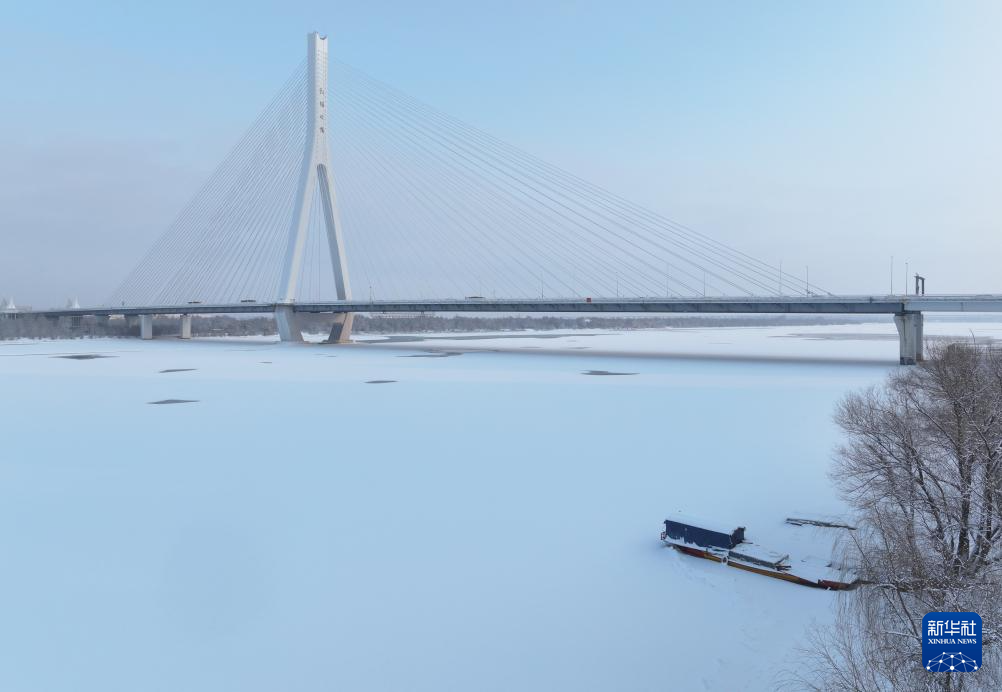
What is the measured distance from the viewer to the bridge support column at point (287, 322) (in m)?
73.9

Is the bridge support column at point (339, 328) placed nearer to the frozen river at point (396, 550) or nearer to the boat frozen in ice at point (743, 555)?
the frozen river at point (396, 550)

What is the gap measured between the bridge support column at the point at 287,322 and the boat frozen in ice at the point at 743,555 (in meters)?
68.8

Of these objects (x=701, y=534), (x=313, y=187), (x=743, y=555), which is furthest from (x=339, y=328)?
(x=743, y=555)

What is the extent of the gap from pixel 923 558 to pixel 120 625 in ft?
31.7

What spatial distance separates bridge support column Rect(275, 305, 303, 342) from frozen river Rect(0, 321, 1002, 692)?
52.6 metres

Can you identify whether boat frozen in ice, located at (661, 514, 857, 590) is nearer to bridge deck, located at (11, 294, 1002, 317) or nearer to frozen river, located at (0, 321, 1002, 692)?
frozen river, located at (0, 321, 1002, 692)

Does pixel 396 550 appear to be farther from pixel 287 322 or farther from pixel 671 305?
pixel 287 322

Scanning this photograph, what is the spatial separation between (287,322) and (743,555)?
238 feet

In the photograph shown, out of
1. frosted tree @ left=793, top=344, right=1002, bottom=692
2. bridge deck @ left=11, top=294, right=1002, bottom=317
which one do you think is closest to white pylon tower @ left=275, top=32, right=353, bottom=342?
bridge deck @ left=11, top=294, right=1002, bottom=317

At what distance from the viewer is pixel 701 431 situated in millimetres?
18828

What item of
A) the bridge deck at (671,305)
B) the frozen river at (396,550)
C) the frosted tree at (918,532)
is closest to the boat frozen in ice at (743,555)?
the frozen river at (396,550)

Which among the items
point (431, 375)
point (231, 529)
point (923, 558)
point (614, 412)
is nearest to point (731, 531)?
point (923, 558)

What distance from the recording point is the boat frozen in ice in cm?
872

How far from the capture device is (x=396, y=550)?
952 cm
